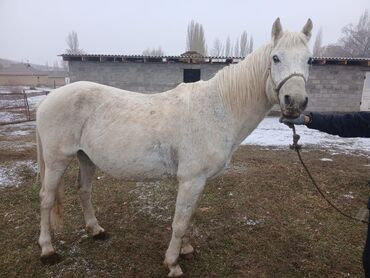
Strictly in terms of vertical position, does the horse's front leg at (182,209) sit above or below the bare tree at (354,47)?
below

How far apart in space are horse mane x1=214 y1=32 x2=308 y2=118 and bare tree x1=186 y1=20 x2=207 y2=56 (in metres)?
47.7

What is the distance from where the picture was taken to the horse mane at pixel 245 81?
2.48 meters

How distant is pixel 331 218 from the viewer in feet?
13.6

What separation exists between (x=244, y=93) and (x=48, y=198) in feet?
8.38

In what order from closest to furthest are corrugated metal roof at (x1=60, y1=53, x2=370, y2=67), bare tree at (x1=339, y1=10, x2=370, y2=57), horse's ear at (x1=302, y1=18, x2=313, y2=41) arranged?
horse's ear at (x1=302, y1=18, x2=313, y2=41), corrugated metal roof at (x1=60, y1=53, x2=370, y2=67), bare tree at (x1=339, y1=10, x2=370, y2=57)

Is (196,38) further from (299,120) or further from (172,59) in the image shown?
(299,120)

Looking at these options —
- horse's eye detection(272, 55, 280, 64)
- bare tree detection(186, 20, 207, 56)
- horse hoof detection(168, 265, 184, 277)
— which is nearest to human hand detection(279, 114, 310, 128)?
horse's eye detection(272, 55, 280, 64)

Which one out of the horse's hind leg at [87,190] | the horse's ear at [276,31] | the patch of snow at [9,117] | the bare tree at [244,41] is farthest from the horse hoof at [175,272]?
the bare tree at [244,41]

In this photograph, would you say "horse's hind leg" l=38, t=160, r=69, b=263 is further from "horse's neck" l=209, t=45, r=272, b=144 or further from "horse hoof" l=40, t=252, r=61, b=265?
"horse's neck" l=209, t=45, r=272, b=144

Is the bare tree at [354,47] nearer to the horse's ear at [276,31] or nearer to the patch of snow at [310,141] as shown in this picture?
the patch of snow at [310,141]

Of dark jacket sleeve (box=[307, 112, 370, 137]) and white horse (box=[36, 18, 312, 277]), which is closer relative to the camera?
dark jacket sleeve (box=[307, 112, 370, 137])

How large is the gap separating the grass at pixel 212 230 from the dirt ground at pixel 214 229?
0.01 metres

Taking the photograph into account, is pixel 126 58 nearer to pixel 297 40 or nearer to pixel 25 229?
pixel 25 229

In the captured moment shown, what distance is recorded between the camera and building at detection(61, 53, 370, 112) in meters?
15.1
